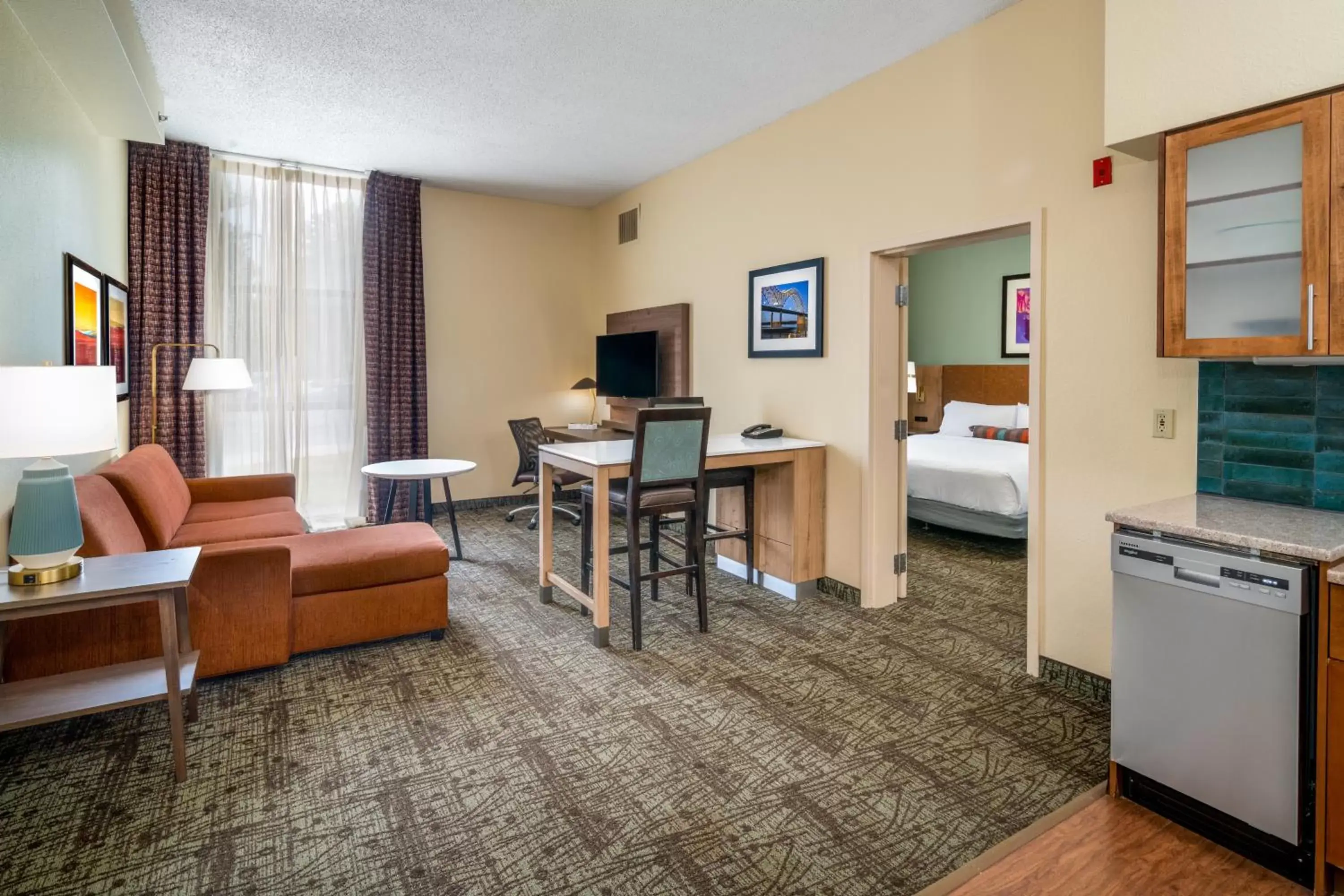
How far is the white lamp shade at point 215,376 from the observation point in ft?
14.1

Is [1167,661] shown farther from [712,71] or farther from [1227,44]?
[712,71]

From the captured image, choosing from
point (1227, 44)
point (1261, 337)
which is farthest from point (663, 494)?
point (1227, 44)

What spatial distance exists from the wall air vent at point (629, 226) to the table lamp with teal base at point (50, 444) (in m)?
4.46

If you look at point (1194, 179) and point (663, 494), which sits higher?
point (1194, 179)

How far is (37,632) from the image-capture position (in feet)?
7.94

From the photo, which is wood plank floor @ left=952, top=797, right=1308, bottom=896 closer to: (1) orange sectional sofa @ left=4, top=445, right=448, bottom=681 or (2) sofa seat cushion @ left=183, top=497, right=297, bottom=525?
(1) orange sectional sofa @ left=4, top=445, right=448, bottom=681

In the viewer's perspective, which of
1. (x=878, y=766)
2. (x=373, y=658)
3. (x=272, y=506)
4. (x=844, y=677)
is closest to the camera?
(x=878, y=766)

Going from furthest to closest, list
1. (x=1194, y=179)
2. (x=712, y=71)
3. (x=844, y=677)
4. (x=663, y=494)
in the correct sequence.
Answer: (x=712, y=71)
(x=663, y=494)
(x=844, y=677)
(x=1194, y=179)

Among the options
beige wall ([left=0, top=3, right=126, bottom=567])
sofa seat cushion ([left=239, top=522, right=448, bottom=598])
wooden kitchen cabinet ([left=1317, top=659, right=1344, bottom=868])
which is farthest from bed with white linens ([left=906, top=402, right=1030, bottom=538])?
beige wall ([left=0, top=3, right=126, bottom=567])

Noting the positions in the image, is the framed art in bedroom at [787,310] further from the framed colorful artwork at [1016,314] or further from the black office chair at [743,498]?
the framed colorful artwork at [1016,314]

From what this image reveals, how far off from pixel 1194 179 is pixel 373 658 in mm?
3539

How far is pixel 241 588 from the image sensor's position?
9.20ft

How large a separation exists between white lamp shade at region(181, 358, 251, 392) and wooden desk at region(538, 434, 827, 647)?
205 centimetres

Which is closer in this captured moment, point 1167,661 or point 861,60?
point 1167,661
